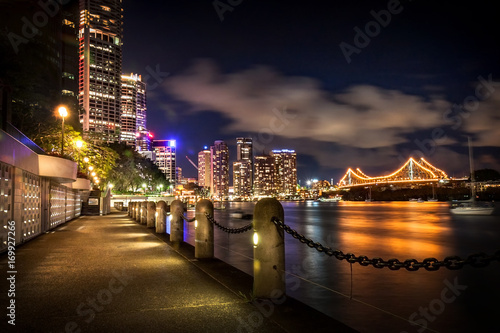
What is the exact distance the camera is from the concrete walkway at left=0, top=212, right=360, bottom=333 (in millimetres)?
5332

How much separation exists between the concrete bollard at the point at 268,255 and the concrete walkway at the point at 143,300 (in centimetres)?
23

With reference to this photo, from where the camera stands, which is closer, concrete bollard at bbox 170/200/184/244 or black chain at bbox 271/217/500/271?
black chain at bbox 271/217/500/271

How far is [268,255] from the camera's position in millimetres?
6742

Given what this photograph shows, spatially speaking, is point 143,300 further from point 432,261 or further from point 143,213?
point 143,213

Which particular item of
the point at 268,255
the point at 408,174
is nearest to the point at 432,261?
the point at 268,255

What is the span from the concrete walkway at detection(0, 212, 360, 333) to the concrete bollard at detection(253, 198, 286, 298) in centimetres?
23

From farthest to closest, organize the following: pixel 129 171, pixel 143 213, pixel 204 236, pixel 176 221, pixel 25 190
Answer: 1. pixel 129 171
2. pixel 143 213
3. pixel 25 190
4. pixel 176 221
5. pixel 204 236

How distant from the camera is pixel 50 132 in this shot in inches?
1257

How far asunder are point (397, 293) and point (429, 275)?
121 inches

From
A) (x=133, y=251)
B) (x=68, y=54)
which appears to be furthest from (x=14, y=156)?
(x=68, y=54)

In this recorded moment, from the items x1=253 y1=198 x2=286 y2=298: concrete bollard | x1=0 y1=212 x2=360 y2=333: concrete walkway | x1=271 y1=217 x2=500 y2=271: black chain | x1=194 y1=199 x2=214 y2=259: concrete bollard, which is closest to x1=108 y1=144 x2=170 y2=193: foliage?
x1=194 y1=199 x2=214 y2=259: concrete bollard

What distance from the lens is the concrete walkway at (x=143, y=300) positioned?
5332mm

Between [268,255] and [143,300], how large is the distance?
1989 millimetres

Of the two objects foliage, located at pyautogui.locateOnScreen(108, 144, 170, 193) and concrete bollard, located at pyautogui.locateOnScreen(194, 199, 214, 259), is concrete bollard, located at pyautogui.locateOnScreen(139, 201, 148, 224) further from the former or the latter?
foliage, located at pyautogui.locateOnScreen(108, 144, 170, 193)
